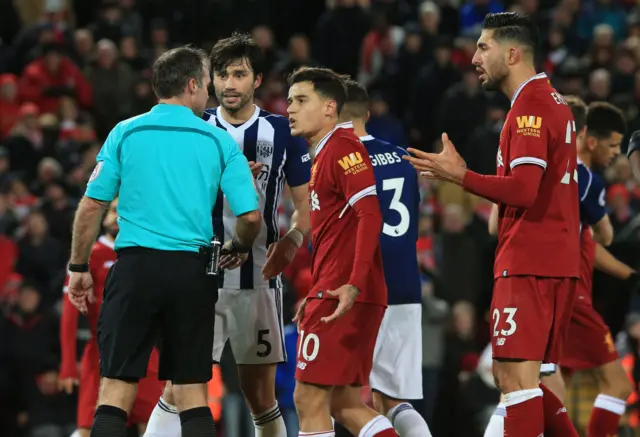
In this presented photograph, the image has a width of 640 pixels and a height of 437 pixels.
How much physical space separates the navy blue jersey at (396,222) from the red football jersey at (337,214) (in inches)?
37.7

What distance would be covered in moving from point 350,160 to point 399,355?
1696mm

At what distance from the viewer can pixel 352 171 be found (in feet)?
21.7

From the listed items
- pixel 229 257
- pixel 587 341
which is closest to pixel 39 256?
pixel 229 257

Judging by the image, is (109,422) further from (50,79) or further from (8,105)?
(50,79)

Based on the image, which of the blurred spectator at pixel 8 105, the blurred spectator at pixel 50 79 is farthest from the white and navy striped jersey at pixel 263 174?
the blurred spectator at pixel 50 79

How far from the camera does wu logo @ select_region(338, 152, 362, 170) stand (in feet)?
21.8

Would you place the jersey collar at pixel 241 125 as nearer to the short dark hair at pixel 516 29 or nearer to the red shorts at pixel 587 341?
the short dark hair at pixel 516 29

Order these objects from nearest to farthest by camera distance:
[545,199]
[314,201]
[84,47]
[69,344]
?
[545,199], [314,201], [69,344], [84,47]

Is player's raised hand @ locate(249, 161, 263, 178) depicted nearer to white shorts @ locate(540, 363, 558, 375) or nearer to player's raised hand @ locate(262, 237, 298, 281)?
player's raised hand @ locate(262, 237, 298, 281)

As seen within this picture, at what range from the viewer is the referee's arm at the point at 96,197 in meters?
6.26

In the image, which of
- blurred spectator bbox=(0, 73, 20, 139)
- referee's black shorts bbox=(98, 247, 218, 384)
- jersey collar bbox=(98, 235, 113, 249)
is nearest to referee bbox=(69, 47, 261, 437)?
referee's black shorts bbox=(98, 247, 218, 384)

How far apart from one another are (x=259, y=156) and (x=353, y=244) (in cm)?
109

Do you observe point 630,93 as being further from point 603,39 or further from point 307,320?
point 307,320

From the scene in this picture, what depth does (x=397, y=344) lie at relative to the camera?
7.84 m
